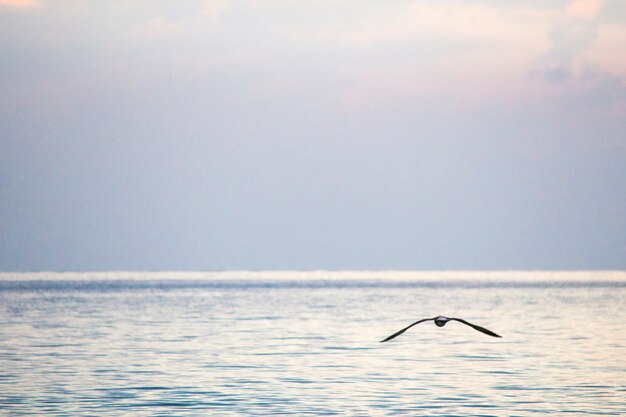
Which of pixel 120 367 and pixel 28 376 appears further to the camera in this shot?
pixel 120 367

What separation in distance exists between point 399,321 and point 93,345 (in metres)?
34.1

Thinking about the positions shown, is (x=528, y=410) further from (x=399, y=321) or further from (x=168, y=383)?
(x=399, y=321)

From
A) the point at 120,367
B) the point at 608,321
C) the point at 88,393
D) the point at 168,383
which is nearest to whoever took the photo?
the point at 88,393

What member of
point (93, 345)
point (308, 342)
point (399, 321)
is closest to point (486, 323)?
point (399, 321)

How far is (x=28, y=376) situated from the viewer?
4472cm

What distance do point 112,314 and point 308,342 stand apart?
40.9 m

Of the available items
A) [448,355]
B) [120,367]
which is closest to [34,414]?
[120,367]

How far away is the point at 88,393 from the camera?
39.6 metres

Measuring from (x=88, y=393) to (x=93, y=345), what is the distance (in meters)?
20.9

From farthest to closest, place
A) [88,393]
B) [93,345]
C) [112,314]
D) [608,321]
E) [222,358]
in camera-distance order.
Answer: [112,314] → [608,321] → [93,345] → [222,358] → [88,393]

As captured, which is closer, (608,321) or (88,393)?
(88,393)

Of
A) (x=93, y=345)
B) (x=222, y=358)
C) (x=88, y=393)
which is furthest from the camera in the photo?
(x=93, y=345)

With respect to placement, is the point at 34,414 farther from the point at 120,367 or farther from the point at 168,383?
the point at 120,367

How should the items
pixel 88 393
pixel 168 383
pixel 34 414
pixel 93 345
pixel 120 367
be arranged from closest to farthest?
pixel 34 414 < pixel 88 393 < pixel 168 383 < pixel 120 367 < pixel 93 345
